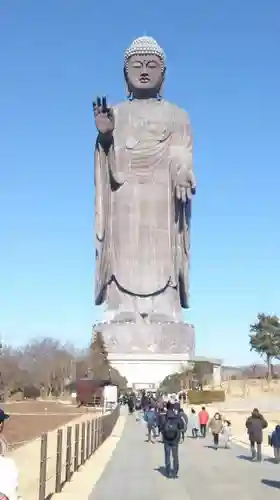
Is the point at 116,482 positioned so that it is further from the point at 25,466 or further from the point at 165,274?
the point at 165,274

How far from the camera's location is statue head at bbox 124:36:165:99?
2800 inches

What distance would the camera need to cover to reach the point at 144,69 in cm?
7125

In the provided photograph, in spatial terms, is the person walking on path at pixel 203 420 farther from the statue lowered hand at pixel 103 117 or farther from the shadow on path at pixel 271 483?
the statue lowered hand at pixel 103 117

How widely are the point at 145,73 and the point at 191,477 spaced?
6220cm

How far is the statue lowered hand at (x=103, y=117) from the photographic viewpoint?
6117 centimetres

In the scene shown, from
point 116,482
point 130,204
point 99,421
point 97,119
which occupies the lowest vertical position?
point 116,482

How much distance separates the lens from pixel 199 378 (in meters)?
67.4

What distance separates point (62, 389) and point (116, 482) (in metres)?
61.7

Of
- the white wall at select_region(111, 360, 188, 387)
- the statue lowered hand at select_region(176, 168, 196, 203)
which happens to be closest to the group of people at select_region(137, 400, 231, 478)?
the statue lowered hand at select_region(176, 168, 196, 203)

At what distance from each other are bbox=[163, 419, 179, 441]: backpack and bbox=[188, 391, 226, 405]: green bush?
38.3 meters

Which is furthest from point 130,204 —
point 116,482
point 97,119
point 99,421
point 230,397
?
point 116,482

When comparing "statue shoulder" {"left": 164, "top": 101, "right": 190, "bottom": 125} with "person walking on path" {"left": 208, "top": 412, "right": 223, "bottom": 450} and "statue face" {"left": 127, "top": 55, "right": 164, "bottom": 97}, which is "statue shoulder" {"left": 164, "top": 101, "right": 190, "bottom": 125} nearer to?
"statue face" {"left": 127, "top": 55, "right": 164, "bottom": 97}

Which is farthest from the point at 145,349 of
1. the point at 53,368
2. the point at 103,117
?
the point at 103,117

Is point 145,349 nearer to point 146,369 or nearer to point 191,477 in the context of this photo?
point 146,369
